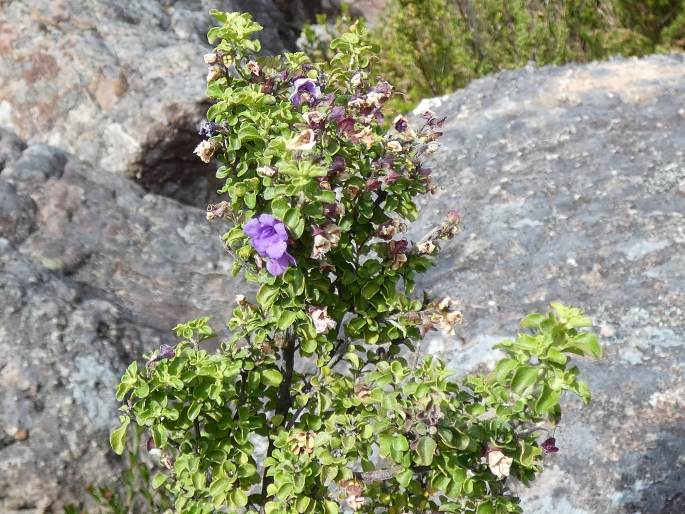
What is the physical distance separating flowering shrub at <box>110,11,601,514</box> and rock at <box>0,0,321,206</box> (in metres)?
3.15

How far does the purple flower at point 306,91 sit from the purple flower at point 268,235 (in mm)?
314

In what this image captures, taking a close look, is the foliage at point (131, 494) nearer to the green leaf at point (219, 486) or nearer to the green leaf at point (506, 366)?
the green leaf at point (219, 486)

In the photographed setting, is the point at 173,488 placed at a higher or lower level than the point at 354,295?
lower

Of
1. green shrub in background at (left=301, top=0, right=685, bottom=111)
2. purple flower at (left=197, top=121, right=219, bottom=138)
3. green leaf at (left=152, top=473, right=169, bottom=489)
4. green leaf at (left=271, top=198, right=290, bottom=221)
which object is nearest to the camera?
green leaf at (left=271, top=198, right=290, bottom=221)

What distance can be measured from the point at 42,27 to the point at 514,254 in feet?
11.8

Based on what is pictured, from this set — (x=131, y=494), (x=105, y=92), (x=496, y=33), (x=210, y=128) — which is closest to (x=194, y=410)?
(x=210, y=128)

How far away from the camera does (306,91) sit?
5.90 feet

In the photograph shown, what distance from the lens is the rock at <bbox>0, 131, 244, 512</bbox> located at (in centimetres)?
304

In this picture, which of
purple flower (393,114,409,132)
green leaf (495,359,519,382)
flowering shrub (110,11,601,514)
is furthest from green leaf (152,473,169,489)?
purple flower (393,114,409,132)

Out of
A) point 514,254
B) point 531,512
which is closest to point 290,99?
point 531,512

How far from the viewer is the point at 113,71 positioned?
513cm

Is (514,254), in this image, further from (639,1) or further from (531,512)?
(639,1)

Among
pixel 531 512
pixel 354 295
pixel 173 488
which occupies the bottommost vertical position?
pixel 531 512

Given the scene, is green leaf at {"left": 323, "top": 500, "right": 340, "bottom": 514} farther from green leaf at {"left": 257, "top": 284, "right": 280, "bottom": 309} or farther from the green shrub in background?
the green shrub in background
